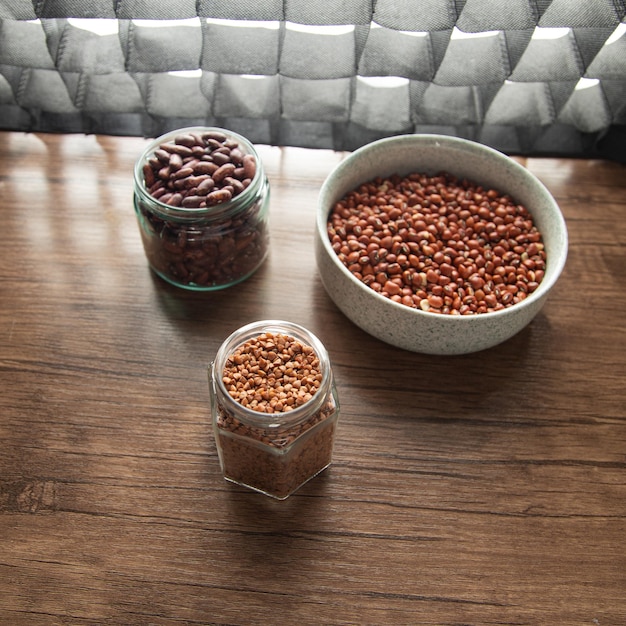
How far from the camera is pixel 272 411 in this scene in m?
0.74

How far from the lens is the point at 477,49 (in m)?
1.04

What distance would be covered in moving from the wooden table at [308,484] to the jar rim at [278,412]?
0.42ft

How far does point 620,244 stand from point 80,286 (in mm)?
778

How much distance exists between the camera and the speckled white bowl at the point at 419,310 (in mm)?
869

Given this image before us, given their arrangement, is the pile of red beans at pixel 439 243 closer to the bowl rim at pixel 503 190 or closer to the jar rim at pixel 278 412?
the bowl rim at pixel 503 190

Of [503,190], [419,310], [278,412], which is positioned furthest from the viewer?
[503,190]

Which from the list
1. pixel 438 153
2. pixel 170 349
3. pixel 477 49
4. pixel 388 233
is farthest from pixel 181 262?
pixel 477 49

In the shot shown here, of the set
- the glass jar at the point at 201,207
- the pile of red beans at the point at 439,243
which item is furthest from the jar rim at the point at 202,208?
the pile of red beans at the point at 439,243

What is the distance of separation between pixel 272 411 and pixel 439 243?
367 mm

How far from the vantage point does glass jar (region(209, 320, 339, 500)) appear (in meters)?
0.74

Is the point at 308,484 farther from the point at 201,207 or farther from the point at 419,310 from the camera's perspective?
the point at 201,207

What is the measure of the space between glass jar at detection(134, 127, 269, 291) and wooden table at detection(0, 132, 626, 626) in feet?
0.14

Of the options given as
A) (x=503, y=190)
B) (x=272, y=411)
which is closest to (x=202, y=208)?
(x=272, y=411)

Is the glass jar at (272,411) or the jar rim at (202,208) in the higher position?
the jar rim at (202,208)
